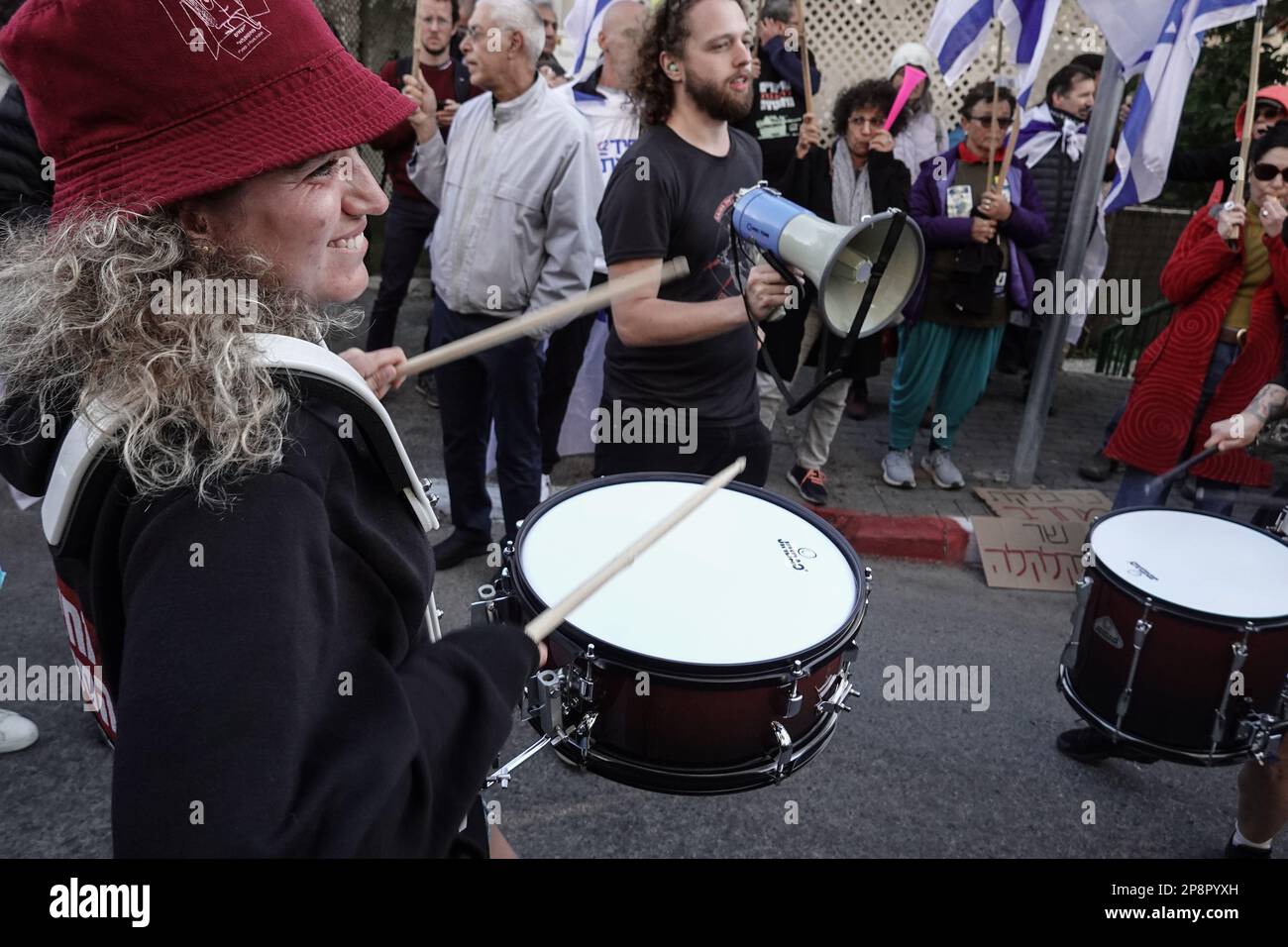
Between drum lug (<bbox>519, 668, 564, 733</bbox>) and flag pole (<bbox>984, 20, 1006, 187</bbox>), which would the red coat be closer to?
flag pole (<bbox>984, 20, 1006, 187</bbox>)

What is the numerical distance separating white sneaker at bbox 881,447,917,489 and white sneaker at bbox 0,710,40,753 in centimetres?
423

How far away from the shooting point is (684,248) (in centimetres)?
272

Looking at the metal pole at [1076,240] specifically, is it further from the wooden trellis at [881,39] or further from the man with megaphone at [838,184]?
the wooden trellis at [881,39]

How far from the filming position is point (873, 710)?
3.38 m

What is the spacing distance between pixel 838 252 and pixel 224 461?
1.69 meters

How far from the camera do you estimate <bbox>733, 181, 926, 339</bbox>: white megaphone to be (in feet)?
7.35

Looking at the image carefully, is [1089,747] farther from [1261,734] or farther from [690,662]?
[690,662]

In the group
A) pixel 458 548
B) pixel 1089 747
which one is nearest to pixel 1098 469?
pixel 1089 747

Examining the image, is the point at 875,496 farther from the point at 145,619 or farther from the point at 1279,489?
the point at 145,619

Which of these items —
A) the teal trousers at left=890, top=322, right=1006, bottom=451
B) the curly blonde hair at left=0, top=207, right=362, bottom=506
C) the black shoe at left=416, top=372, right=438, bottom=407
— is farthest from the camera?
the black shoe at left=416, top=372, right=438, bottom=407

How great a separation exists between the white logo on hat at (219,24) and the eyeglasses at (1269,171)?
396 centimetres

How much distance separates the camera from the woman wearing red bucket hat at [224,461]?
744 millimetres

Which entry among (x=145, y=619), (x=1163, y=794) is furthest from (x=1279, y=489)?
(x=145, y=619)

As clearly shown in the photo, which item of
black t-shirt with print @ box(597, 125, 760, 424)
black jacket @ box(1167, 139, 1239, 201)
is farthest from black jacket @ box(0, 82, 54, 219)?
black jacket @ box(1167, 139, 1239, 201)
